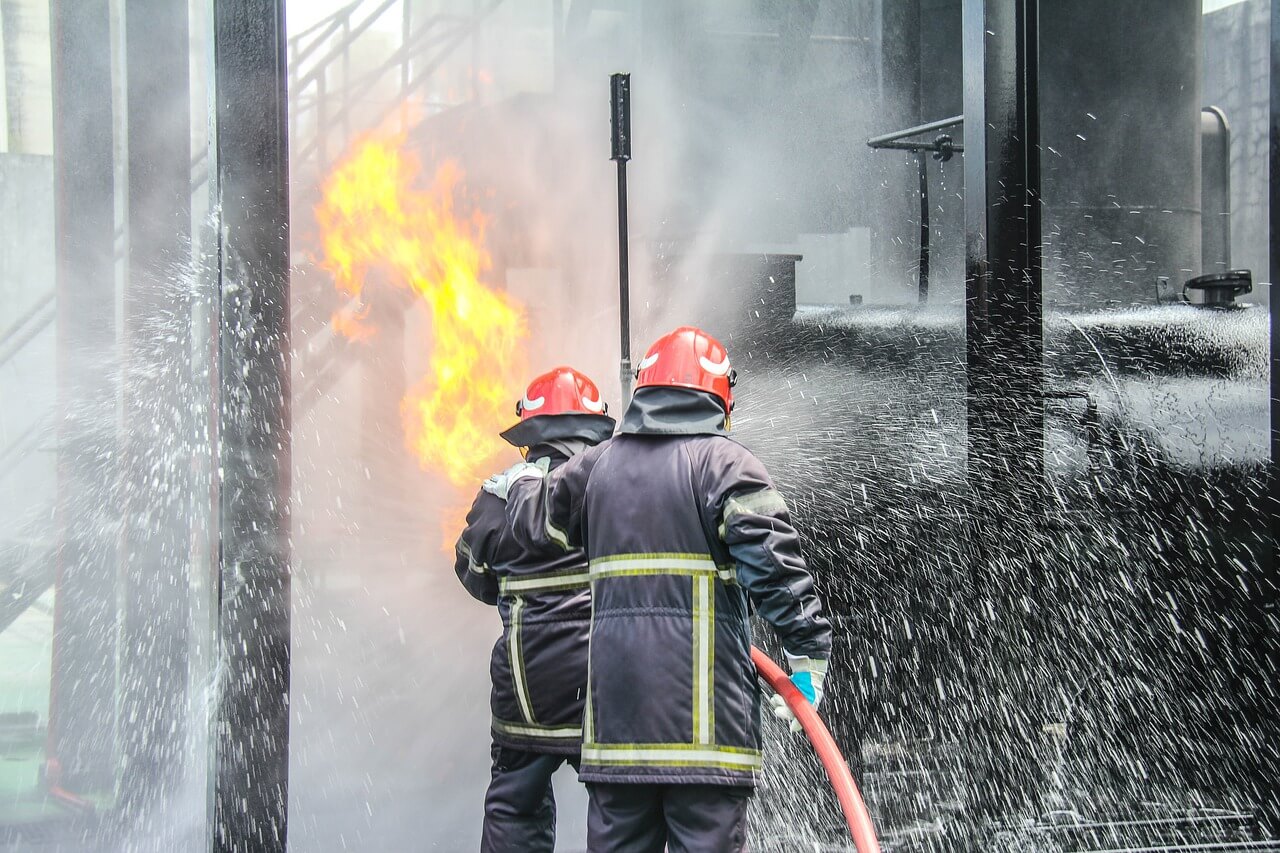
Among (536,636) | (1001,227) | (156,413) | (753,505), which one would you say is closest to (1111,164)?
(1001,227)

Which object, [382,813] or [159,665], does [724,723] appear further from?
[382,813]

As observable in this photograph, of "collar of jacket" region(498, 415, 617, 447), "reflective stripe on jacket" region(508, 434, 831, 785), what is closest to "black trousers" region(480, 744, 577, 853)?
"reflective stripe on jacket" region(508, 434, 831, 785)

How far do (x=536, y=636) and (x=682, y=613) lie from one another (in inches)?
27.6

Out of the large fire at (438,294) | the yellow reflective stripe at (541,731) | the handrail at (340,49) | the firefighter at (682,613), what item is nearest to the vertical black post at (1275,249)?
the firefighter at (682,613)

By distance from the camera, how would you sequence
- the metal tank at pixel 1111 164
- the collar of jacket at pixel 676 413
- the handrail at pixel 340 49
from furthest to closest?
the handrail at pixel 340 49
the metal tank at pixel 1111 164
the collar of jacket at pixel 676 413

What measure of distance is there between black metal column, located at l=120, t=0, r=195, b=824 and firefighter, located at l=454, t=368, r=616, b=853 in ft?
3.83

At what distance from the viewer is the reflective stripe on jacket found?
99.1 inches

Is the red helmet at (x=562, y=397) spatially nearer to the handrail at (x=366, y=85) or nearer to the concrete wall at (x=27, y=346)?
the concrete wall at (x=27, y=346)

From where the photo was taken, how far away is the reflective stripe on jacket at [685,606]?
252 centimetres

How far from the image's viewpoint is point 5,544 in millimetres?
3510

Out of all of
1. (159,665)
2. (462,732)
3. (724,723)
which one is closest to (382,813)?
(462,732)

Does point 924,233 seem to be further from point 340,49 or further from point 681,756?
point 340,49

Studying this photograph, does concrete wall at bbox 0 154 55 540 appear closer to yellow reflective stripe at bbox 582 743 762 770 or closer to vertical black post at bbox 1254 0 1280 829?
yellow reflective stripe at bbox 582 743 762 770

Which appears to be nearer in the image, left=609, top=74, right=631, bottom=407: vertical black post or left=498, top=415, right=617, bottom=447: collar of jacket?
left=498, top=415, right=617, bottom=447: collar of jacket
